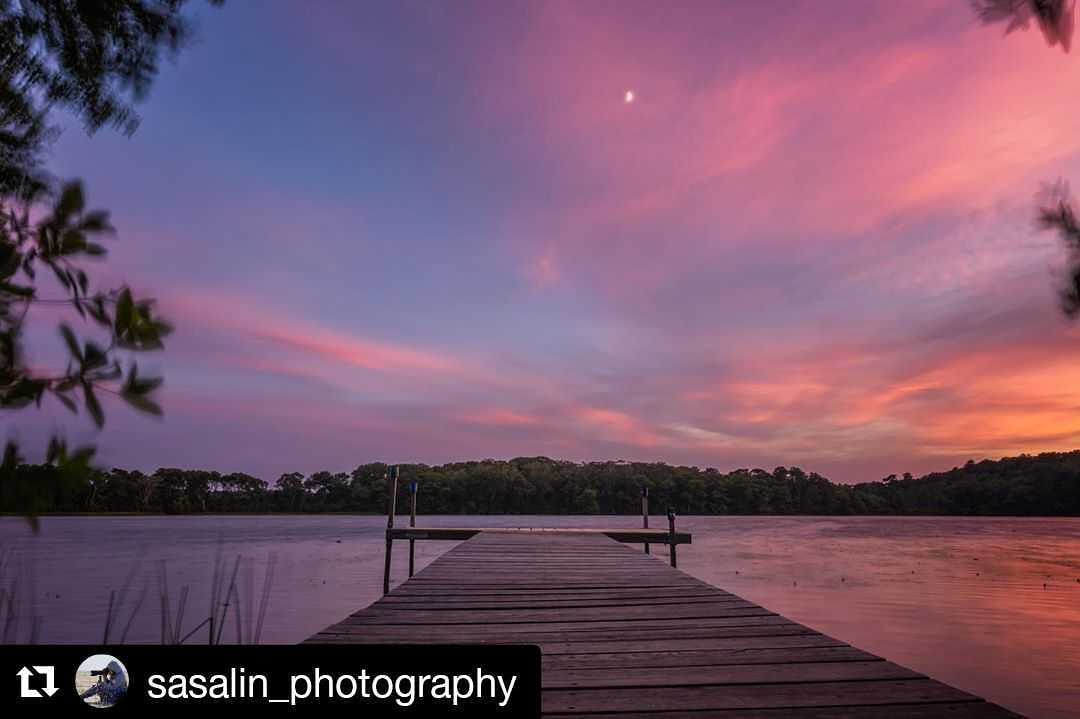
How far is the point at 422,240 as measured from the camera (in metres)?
17.8

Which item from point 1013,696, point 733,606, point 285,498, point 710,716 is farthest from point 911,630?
point 285,498

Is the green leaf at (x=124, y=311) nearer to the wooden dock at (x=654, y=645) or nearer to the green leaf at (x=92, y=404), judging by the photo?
the green leaf at (x=92, y=404)

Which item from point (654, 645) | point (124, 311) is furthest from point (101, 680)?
point (654, 645)

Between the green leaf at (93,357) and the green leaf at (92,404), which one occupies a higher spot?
the green leaf at (93,357)

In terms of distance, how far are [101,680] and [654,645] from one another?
13.5 feet

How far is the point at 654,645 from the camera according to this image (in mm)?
4438

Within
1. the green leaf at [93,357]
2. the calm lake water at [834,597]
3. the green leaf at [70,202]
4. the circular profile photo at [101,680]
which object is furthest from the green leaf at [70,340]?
the calm lake water at [834,597]

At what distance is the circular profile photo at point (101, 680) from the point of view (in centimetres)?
86

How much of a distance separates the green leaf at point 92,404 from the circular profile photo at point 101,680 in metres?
0.50

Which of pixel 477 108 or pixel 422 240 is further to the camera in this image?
pixel 422 240

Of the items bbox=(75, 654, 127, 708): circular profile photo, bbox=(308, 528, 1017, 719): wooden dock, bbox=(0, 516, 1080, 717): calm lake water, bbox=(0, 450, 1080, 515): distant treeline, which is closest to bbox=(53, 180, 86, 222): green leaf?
bbox=(75, 654, 127, 708): circular profile photo

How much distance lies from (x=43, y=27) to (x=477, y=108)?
36.9 ft

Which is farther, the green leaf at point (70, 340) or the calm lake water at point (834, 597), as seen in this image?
the calm lake water at point (834, 597)

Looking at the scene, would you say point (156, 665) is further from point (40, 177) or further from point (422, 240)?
point (422, 240)
